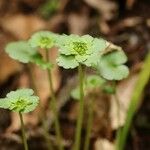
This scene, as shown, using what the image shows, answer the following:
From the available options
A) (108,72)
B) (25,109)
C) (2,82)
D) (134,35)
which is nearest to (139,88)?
(108,72)

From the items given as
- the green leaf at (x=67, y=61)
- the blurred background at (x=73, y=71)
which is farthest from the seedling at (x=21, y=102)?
the blurred background at (x=73, y=71)

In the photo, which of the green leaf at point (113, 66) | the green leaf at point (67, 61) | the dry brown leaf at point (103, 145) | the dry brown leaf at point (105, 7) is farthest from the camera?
the dry brown leaf at point (105, 7)

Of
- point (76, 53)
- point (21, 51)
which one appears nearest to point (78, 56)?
point (76, 53)

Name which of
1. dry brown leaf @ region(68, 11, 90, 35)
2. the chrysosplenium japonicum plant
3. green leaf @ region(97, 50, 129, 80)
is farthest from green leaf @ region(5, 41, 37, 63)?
dry brown leaf @ region(68, 11, 90, 35)

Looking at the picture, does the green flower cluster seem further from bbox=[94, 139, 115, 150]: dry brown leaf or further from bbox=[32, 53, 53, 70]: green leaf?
bbox=[94, 139, 115, 150]: dry brown leaf

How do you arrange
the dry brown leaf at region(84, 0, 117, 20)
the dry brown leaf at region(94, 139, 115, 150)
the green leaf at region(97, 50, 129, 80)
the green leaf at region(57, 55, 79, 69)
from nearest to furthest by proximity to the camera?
1. the green leaf at region(57, 55, 79, 69)
2. the green leaf at region(97, 50, 129, 80)
3. the dry brown leaf at region(94, 139, 115, 150)
4. the dry brown leaf at region(84, 0, 117, 20)

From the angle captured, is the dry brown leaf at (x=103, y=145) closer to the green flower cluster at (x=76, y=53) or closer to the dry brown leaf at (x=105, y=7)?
the green flower cluster at (x=76, y=53)

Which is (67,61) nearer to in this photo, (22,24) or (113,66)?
(113,66)
